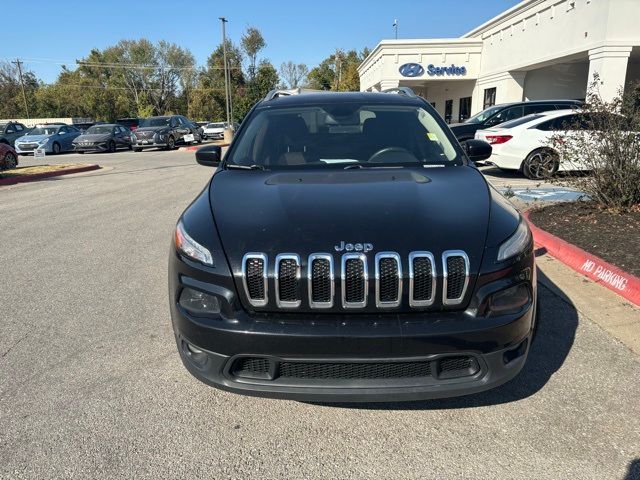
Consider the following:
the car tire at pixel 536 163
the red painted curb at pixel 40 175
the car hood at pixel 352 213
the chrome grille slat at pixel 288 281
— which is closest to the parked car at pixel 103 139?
the red painted curb at pixel 40 175

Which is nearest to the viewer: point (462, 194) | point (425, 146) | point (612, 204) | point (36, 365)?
point (462, 194)

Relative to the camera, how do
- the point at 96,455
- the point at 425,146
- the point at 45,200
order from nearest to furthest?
the point at 96,455 < the point at 425,146 < the point at 45,200

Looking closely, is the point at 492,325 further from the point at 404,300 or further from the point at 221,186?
the point at 221,186

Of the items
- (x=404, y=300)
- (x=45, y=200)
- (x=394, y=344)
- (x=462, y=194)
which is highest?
(x=462, y=194)

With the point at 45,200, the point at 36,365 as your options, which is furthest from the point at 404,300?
the point at 45,200

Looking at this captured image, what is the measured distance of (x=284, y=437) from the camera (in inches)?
101

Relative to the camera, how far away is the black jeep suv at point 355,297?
2285 mm

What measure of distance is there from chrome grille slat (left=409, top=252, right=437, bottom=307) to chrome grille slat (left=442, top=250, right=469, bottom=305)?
0.05m

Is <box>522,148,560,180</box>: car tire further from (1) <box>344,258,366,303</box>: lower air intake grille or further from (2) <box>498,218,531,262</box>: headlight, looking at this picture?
(1) <box>344,258,366,303</box>: lower air intake grille

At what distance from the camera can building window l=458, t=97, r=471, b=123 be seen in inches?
1274

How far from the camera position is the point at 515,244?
8.39 ft

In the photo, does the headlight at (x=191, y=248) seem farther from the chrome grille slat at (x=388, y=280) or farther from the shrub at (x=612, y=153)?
the shrub at (x=612, y=153)

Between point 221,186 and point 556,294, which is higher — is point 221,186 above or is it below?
above

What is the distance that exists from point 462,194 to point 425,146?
40.0 inches
